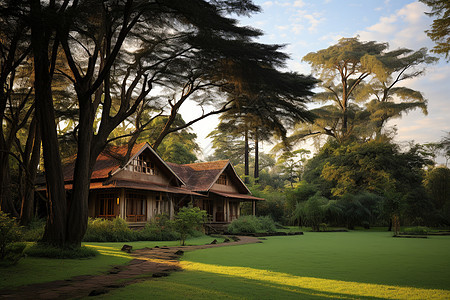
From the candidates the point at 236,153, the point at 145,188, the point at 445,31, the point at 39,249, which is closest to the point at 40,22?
the point at 39,249

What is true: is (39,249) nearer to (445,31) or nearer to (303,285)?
(303,285)

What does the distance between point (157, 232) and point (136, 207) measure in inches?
196

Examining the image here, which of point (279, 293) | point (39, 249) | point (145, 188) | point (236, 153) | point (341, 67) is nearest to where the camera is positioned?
point (279, 293)

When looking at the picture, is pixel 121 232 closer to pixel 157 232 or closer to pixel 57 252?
pixel 157 232

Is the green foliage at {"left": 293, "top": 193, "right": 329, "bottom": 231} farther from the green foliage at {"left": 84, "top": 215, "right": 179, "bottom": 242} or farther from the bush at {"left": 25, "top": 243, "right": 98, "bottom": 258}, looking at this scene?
the bush at {"left": 25, "top": 243, "right": 98, "bottom": 258}

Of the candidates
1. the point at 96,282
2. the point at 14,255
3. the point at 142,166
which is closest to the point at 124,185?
the point at 142,166

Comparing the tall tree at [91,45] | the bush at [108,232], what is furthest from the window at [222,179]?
the tall tree at [91,45]

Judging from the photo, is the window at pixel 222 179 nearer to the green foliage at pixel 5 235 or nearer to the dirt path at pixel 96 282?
the dirt path at pixel 96 282

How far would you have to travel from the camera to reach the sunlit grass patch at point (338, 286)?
5.05m

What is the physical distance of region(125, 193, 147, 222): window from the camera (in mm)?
21384

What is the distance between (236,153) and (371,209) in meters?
19.3

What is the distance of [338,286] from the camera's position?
567cm

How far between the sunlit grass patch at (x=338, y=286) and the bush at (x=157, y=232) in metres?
10.1

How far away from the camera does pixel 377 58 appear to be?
1210 inches
